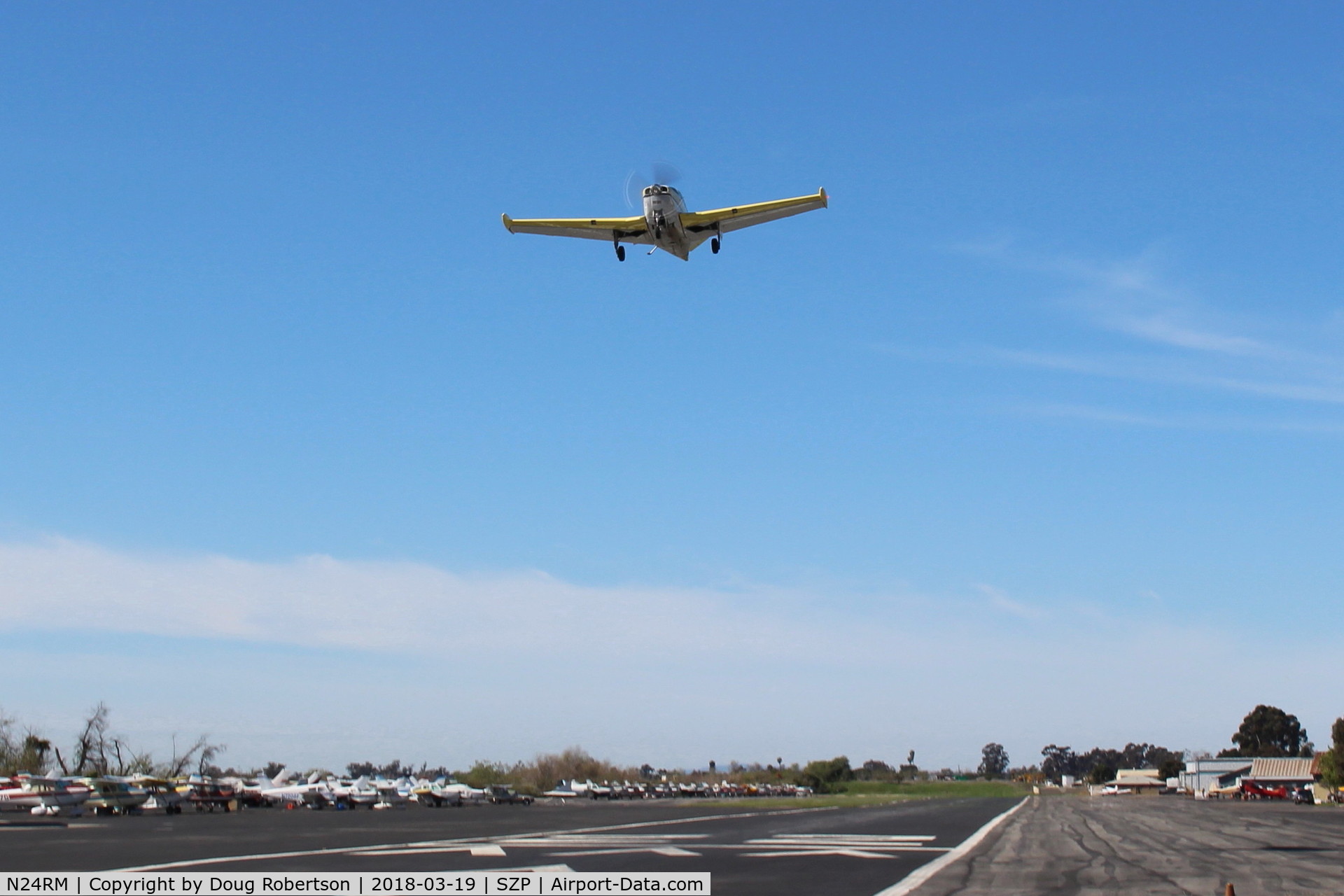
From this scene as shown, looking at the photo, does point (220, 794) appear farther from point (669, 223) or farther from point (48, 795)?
point (669, 223)

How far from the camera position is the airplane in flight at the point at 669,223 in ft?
142

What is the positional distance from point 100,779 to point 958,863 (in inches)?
2443

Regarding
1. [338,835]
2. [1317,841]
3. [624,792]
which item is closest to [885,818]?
[1317,841]

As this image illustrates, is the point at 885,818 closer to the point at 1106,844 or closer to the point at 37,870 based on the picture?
the point at 1106,844

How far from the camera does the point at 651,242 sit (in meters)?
44.8

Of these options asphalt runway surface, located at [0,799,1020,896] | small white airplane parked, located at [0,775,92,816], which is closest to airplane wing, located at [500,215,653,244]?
asphalt runway surface, located at [0,799,1020,896]

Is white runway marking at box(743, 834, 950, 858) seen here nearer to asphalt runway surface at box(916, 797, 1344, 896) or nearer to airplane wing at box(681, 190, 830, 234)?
asphalt runway surface at box(916, 797, 1344, 896)

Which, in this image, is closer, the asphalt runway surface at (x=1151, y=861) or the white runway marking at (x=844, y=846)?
the asphalt runway surface at (x=1151, y=861)

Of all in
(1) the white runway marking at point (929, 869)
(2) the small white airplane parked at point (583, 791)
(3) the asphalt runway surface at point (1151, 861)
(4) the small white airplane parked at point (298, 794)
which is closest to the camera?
(1) the white runway marking at point (929, 869)

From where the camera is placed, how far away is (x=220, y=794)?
79.8 metres

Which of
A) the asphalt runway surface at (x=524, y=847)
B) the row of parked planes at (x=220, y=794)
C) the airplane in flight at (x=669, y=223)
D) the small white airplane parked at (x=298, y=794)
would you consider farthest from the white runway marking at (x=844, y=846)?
the small white airplane parked at (x=298, y=794)
